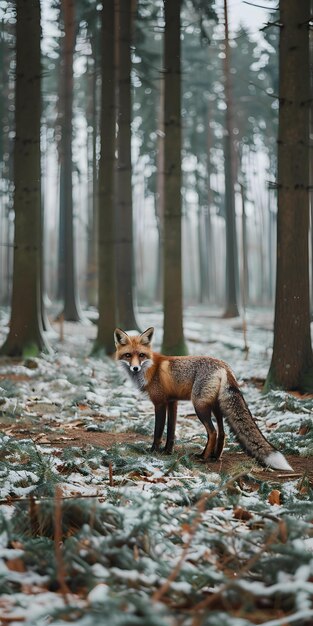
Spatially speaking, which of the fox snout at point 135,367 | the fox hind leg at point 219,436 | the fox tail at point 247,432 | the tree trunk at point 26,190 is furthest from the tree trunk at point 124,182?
the fox tail at point 247,432

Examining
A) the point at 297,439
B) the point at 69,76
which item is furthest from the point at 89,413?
the point at 69,76

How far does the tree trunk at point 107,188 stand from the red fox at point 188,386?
8258mm

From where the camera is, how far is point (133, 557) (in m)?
3.62

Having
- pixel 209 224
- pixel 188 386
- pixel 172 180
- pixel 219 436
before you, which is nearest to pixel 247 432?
pixel 219 436

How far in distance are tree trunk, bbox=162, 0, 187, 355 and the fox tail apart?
748cm

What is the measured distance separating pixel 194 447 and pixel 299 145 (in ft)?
19.9

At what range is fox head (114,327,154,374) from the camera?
6.91 meters

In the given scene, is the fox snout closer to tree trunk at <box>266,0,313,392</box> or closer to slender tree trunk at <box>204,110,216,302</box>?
tree trunk at <box>266,0,313,392</box>

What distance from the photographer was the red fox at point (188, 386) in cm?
645

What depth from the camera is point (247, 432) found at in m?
6.07

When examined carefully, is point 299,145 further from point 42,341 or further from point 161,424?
point 42,341

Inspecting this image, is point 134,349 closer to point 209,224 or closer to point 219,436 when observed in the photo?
point 219,436

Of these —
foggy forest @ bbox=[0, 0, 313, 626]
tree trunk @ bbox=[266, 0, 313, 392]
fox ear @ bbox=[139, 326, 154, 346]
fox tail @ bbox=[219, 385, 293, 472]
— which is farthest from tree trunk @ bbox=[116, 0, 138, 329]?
fox tail @ bbox=[219, 385, 293, 472]

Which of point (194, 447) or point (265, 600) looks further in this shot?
point (194, 447)
